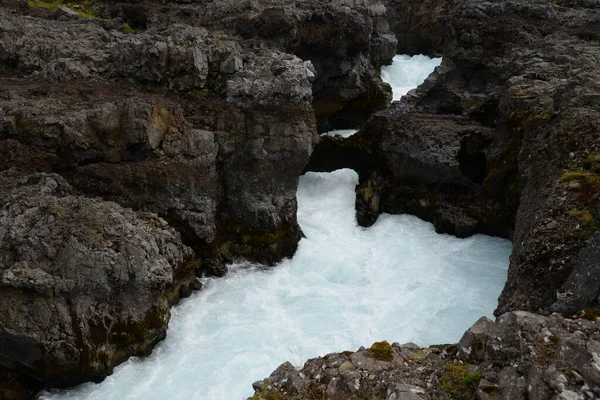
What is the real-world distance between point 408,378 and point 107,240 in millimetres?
10477

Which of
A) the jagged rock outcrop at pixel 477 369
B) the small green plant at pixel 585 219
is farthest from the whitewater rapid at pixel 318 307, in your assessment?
the small green plant at pixel 585 219

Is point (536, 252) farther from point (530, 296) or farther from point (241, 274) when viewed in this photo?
point (241, 274)

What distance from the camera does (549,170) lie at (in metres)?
16.1

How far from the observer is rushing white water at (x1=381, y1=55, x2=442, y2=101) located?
42031 millimetres

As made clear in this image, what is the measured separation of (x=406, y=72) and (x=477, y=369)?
1547 inches

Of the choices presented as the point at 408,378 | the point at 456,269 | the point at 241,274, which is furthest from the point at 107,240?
the point at 456,269

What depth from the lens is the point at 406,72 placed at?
44406 millimetres

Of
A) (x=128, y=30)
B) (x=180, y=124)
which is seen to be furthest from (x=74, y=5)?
(x=180, y=124)

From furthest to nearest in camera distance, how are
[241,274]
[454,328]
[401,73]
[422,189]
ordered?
1. [401,73]
2. [422,189]
3. [241,274]
4. [454,328]

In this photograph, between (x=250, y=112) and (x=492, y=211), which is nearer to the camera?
(x=250, y=112)

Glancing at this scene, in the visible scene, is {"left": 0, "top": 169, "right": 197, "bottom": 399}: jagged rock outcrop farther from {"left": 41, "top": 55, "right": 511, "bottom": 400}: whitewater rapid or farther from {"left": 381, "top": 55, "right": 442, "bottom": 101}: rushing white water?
{"left": 381, "top": 55, "right": 442, "bottom": 101}: rushing white water

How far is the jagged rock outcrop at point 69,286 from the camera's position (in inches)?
543

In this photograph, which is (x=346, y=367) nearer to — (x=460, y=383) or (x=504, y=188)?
(x=460, y=383)

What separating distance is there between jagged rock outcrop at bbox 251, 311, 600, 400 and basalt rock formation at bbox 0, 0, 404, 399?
24.7 feet
